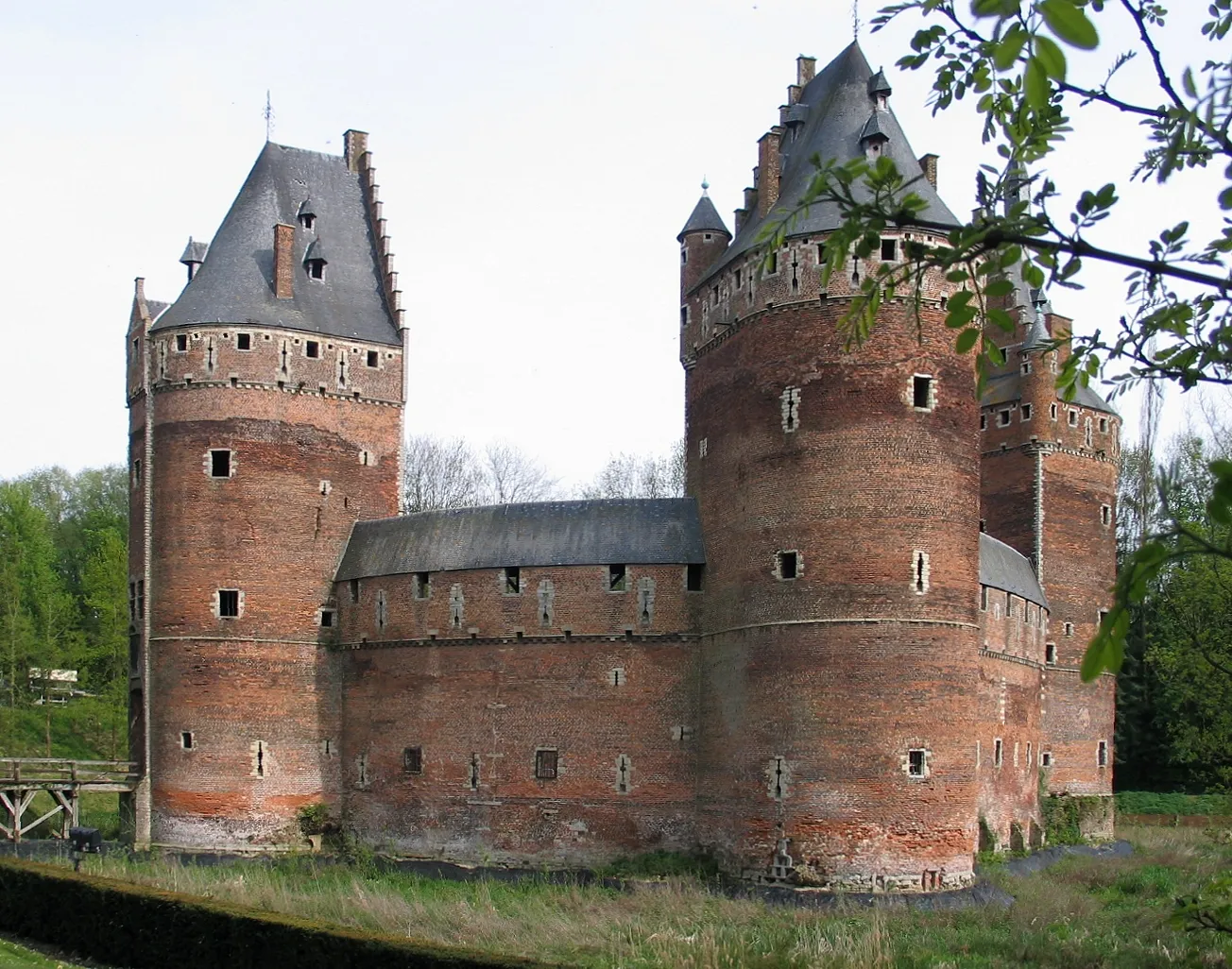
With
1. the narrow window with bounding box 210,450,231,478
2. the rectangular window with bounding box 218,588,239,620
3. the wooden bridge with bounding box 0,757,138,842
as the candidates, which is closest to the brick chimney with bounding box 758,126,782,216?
the narrow window with bounding box 210,450,231,478

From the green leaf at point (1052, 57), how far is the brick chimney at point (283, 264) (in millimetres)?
32354

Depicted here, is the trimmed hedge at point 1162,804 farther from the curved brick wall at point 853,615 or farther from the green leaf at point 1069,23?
the green leaf at point 1069,23

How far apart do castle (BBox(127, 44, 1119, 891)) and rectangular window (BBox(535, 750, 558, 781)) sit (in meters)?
0.06

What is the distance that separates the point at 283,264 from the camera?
34406mm

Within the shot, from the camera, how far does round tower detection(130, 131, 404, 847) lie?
32.1m

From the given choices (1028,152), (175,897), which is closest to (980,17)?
(1028,152)

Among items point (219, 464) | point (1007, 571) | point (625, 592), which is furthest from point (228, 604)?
point (1007, 571)

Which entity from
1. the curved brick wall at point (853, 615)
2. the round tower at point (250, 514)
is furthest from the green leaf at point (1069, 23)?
the round tower at point (250, 514)

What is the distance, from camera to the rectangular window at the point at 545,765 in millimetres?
29547

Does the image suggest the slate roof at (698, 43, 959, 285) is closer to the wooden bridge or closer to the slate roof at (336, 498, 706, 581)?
the slate roof at (336, 498, 706, 581)

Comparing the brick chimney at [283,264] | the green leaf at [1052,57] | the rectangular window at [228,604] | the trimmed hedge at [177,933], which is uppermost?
the brick chimney at [283,264]

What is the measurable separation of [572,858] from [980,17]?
2696cm

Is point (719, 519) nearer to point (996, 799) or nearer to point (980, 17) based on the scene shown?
point (996, 799)

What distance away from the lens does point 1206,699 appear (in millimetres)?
30781
